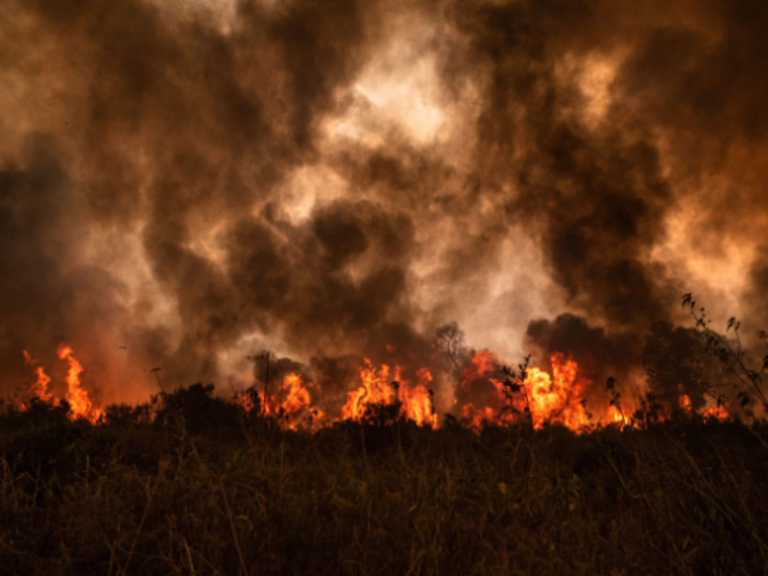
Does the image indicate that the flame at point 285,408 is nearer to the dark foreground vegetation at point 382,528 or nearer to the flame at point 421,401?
the dark foreground vegetation at point 382,528

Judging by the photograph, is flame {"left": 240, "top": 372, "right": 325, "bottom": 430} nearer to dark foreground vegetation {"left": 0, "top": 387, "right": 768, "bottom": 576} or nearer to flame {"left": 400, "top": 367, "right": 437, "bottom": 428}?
dark foreground vegetation {"left": 0, "top": 387, "right": 768, "bottom": 576}

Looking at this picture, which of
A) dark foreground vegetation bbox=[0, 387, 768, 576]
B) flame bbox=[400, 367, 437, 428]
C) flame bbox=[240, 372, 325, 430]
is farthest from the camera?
flame bbox=[400, 367, 437, 428]

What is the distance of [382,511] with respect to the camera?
4.46 meters

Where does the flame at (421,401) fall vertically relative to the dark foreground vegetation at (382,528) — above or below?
above

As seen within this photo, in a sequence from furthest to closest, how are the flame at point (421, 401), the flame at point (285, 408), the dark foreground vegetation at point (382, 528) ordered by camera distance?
the flame at point (421, 401) → the flame at point (285, 408) → the dark foreground vegetation at point (382, 528)

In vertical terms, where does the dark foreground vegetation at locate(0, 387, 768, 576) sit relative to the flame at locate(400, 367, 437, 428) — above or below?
below

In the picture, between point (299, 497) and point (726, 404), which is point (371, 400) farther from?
point (726, 404)

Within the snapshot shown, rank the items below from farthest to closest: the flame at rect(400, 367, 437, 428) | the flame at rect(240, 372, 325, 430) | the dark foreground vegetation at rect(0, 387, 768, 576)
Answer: the flame at rect(400, 367, 437, 428)
the flame at rect(240, 372, 325, 430)
the dark foreground vegetation at rect(0, 387, 768, 576)

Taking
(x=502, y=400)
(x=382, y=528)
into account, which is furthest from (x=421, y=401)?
(x=382, y=528)

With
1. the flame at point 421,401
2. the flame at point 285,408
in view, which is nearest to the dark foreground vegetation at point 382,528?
the flame at point 285,408

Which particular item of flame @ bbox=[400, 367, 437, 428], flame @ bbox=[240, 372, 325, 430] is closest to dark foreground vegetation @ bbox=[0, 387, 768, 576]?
flame @ bbox=[240, 372, 325, 430]

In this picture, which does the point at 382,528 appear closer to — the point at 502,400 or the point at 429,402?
the point at 429,402

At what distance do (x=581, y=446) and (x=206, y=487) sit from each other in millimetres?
8229

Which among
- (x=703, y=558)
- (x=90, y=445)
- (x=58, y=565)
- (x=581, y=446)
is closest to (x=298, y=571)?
(x=58, y=565)
